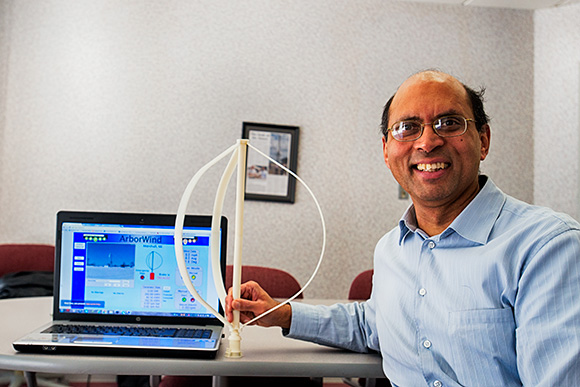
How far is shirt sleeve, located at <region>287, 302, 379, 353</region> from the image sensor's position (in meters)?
1.45

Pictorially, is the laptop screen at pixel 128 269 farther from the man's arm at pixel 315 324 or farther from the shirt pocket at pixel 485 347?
the shirt pocket at pixel 485 347

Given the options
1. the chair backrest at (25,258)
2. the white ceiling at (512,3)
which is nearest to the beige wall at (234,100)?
the white ceiling at (512,3)

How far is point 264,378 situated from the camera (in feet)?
6.19

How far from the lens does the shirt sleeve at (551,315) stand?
987 mm

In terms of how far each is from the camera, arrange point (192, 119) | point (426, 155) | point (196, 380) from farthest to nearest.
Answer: point (192, 119), point (196, 380), point (426, 155)

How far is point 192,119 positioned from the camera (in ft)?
11.8

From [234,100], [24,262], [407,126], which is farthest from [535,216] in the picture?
[24,262]

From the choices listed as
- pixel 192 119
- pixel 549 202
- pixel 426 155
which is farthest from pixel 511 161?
pixel 426 155

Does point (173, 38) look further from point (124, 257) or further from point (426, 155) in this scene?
Answer: point (426, 155)

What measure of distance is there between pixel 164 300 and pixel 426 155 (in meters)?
0.82

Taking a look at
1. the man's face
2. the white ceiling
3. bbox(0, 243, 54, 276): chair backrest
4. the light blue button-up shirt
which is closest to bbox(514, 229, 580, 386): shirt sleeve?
the light blue button-up shirt

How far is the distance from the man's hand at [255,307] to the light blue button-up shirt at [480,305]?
34 millimetres

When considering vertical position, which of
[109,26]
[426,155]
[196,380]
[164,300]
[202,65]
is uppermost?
[109,26]

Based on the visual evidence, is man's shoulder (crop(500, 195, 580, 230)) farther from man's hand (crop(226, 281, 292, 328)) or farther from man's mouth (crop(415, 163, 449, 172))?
man's hand (crop(226, 281, 292, 328))
